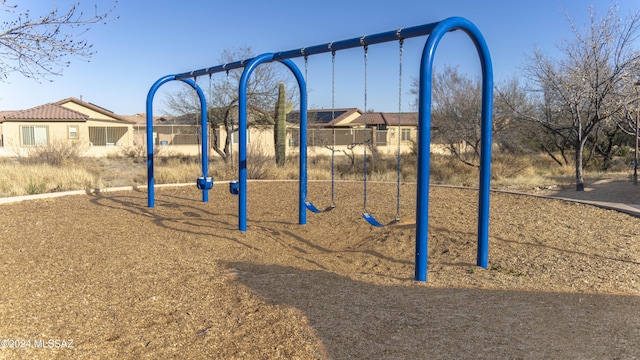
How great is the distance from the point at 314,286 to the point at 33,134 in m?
33.3

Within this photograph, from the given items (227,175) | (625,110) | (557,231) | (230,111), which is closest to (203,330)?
(557,231)

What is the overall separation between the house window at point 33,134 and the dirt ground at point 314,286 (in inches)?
1055

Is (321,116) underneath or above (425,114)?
above

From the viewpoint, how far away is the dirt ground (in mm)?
3434

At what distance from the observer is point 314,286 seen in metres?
4.76

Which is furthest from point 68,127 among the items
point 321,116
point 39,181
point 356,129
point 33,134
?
point 39,181

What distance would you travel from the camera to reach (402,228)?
7.64 meters

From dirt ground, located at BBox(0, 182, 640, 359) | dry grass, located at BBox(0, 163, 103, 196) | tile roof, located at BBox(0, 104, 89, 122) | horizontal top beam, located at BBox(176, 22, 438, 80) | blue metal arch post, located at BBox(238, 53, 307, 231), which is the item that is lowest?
dirt ground, located at BBox(0, 182, 640, 359)

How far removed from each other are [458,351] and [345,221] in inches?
205

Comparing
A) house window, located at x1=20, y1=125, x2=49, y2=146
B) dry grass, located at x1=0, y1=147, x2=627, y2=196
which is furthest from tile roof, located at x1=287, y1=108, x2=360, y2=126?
house window, located at x1=20, y1=125, x2=49, y2=146

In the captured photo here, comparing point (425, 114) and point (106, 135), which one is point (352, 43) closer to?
point (425, 114)

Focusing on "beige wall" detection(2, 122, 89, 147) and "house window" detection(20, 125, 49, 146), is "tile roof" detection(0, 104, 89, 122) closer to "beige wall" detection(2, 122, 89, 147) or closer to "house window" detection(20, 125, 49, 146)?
"beige wall" detection(2, 122, 89, 147)

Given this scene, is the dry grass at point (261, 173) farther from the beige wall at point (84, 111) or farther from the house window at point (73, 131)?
the beige wall at point (84, 111)

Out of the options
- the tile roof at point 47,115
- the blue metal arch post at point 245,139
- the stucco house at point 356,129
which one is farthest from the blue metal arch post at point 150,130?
the tile roof at point 47,115
